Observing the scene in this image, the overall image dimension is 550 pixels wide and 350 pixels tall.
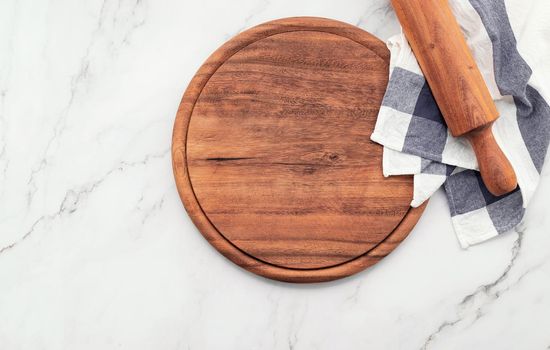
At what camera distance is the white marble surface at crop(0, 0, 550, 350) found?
94cm

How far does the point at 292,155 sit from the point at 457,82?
269 mm

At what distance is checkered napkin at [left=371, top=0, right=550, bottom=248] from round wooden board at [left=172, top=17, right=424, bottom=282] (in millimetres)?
29

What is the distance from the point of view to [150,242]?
0.95 meters

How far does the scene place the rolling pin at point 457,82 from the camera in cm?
86

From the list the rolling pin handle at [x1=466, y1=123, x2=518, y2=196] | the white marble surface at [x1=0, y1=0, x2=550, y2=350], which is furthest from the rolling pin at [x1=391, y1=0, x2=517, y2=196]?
the white marble surface at [x1=0, y1=0, x2=550, y2=350]

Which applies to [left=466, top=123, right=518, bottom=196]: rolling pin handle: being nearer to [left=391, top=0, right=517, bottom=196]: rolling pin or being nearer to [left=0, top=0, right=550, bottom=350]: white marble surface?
[left=391, top=0, right=517, bottom=196]: rolling pin

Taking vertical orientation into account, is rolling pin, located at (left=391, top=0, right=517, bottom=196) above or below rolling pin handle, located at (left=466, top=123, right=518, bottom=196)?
above

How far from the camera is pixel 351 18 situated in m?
0.98

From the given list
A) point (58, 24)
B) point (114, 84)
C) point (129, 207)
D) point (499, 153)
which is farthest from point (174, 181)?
point (499, 153)

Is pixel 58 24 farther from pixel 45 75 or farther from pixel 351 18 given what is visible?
pixel 351 18

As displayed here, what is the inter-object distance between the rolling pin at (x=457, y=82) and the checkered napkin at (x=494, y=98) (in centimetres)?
3

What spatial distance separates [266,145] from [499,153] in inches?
13.8

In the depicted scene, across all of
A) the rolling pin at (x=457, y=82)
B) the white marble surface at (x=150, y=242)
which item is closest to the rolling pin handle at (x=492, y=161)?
the rolling pin at (x=457, y=82)

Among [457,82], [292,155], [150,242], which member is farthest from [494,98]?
[150,242]
